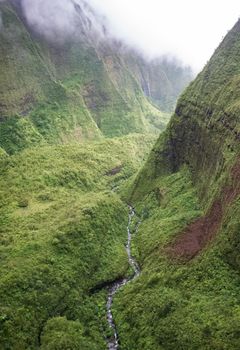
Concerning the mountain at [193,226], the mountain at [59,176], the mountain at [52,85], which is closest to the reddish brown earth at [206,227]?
the mountain at [193,226]

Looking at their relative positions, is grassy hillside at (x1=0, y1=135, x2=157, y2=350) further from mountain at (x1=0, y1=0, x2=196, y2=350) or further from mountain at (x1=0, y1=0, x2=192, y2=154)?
mountain at (x1=0, y1=0, x2=192, y2=154)

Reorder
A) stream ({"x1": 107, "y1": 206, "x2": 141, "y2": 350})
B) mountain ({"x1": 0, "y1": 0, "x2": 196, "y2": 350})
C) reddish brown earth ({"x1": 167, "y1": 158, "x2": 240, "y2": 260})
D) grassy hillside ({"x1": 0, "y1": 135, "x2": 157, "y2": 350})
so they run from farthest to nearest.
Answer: reddish brown earth ({"x1": 167, "y1": 158, "x2": 240, "y2": 260})
mountain ({"x1": 0, "y1": 0, "x2": 196, "y2": 350})
stream ({"x1": 107, "y1": 206, "x2": 141, "y2": 350})
grassy hillside ({"x1": 0, "y1": 135, "x2": 157, "y2": 350})

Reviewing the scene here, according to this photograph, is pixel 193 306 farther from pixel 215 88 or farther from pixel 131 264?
pixel 215 88

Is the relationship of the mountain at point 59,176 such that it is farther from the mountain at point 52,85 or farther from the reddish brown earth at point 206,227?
the reddish brown earth at point 206,227

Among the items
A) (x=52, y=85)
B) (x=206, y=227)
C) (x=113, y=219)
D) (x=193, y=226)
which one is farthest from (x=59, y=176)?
(x=52, y=85)

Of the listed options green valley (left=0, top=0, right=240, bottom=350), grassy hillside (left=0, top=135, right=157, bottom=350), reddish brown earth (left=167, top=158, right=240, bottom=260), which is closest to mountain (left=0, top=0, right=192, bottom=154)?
green valley (left=0, top=0, right=240, bottom=350)

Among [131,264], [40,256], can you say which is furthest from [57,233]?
[131,264]

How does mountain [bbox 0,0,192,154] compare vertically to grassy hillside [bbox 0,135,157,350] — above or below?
above
